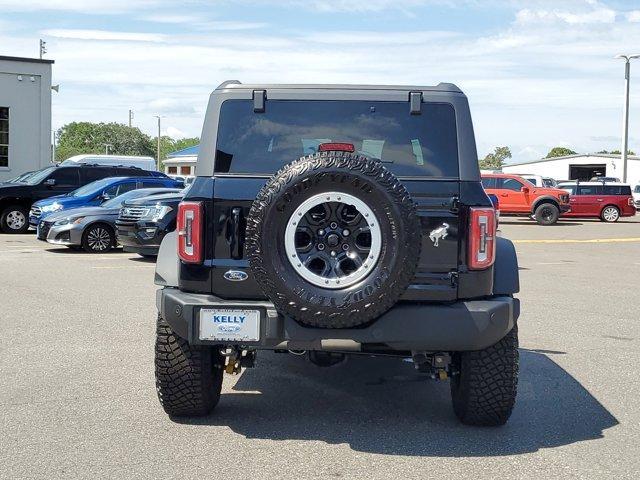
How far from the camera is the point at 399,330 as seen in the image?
482cm

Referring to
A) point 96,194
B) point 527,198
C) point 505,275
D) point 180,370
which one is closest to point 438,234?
point 505,275

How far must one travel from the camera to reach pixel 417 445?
5000mm

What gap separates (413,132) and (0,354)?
13.4ft

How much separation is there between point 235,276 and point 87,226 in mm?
12942

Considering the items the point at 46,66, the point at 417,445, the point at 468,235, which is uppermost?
the point at 46,66

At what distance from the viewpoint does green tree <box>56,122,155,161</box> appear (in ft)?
417

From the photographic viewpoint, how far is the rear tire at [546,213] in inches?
1237

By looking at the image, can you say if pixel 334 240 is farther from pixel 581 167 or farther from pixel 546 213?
pixel 581 167

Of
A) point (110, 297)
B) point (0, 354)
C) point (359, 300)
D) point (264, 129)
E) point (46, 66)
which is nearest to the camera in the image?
point (359, 300)

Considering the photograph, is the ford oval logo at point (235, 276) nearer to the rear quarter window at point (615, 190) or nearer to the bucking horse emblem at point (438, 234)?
the bucking horse emblem at point (438, 234)

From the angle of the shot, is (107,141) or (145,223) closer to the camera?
(145,223)

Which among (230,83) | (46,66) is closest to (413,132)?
(230,83)

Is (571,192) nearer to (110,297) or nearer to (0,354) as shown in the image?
(110,297)

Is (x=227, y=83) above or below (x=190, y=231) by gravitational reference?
above
